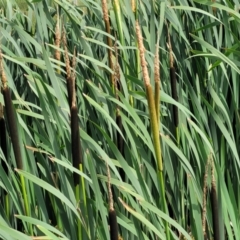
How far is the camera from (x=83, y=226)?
3.31 feet

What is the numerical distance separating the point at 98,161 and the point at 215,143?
1.39 feet

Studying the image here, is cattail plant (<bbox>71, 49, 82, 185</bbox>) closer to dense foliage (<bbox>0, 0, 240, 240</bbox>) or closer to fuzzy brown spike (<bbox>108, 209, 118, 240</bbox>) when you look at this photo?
dense foliage (<bbox>0, 0, 240, 240</bbox>)

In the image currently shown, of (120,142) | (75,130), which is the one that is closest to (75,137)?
(75,130)

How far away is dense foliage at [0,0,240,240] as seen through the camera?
0.95 m

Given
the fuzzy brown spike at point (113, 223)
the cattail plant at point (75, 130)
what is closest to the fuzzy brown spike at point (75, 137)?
the cattail plant at point (75, 130)

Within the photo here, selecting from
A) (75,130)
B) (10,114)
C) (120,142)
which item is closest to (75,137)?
(75,130)

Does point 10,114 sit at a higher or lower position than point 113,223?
higher

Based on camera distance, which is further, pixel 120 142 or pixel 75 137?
pixel 120 142

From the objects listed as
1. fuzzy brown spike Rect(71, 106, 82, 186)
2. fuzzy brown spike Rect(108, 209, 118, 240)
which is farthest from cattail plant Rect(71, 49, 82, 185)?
fuzzy brown spike Rect(108, 209, 118, 240)

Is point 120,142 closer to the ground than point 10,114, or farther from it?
closer to the ground

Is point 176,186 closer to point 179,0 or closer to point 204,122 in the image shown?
point 204,122

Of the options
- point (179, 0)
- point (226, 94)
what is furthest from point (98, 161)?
point (179, 0)

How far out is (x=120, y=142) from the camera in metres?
1.28

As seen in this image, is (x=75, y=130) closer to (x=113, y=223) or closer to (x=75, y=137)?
(x=75, y=137)
